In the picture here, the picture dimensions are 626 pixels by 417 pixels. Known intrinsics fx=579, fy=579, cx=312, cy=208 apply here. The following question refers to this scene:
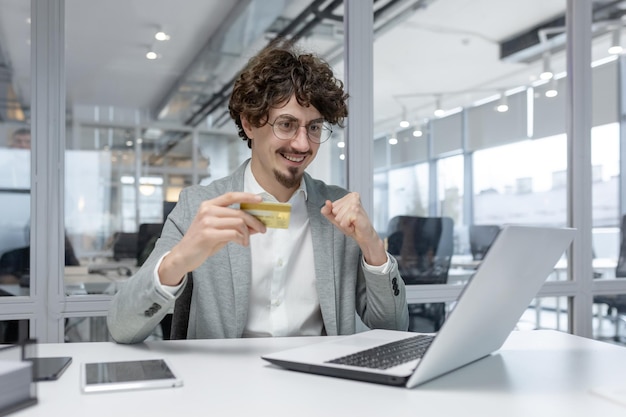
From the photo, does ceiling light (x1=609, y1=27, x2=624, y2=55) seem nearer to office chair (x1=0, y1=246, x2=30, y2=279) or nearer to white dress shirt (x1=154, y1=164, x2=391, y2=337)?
white dress shirt (x1=154, y1=164, x2=391, y2=337)

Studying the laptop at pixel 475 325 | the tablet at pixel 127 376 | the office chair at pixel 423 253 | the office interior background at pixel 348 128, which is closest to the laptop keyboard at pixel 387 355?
the laptop at pixel 475 325

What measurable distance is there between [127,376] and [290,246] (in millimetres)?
721

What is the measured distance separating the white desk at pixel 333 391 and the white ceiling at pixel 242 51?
1674 millimetres

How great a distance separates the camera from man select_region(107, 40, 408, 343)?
140 centimetres

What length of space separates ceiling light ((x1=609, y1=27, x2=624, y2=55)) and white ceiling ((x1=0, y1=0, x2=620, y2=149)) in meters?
0.33

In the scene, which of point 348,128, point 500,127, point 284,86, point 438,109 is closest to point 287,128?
point 284,86

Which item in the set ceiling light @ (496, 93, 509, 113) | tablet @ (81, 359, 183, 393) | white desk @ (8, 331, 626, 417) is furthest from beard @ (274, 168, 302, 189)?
ceiling light @ (496, 93, 509, 113)

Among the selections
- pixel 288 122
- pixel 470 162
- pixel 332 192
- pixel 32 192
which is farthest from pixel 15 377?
pixel 470 162

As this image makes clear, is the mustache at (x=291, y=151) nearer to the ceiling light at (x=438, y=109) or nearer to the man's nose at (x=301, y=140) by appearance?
the man's nose at (x=301, y=140)

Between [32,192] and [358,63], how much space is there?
1455 mm

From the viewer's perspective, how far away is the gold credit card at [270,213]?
1.05 meters

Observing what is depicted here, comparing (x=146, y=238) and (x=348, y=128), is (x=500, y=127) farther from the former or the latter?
(x=146, y=238)

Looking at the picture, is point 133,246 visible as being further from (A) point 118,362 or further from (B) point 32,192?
(A) point 118,362

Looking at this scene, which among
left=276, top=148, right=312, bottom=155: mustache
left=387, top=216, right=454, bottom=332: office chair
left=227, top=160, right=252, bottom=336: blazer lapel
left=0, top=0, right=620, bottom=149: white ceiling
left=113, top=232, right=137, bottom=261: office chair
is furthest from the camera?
left=387, top=216, right=454, bottom=332: office chair
